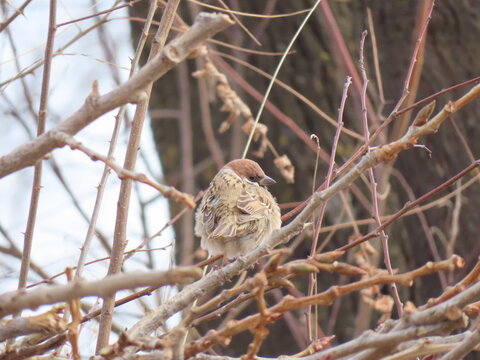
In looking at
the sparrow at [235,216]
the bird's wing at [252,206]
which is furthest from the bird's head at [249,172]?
the bird's wing at [252,206]

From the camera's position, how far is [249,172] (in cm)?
322

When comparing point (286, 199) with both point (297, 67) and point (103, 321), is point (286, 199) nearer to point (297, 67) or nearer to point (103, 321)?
point (297, 67)

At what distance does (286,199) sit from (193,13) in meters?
1.31

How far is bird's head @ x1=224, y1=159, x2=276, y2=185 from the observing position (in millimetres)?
3152

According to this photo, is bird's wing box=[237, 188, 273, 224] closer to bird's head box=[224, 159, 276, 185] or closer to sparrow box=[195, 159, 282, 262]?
sparrow box=[195, 159, 282, 262]

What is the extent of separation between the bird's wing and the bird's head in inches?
5.0

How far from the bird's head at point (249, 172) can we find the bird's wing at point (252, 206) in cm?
13

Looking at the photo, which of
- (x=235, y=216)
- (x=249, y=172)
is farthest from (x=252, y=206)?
(x=249, y=172)

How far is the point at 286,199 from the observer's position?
4391 mm

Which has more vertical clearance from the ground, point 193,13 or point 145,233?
point 193,13

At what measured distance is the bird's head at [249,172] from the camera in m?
3.15

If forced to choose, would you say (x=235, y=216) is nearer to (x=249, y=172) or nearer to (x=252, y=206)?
(x=252, y=206)

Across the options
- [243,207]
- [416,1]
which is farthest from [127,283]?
[416,1]

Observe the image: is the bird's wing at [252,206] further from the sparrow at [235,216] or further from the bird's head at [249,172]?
the bird's head at [249,172]
